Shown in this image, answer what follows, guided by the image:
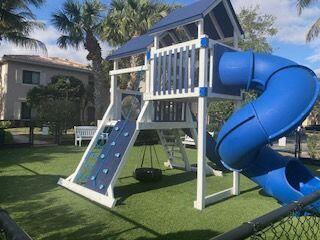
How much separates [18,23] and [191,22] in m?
16.8

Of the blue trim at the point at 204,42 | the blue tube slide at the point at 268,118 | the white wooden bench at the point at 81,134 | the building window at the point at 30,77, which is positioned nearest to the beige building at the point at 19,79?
the building window at the point at 30,77

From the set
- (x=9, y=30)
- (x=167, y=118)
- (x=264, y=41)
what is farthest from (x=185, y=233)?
(x=264, y=41)

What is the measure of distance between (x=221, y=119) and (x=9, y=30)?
14.6 meters

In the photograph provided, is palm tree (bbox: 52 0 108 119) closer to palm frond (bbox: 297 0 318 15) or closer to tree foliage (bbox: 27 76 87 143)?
tree foliage (bbox: 27 76 87 143)

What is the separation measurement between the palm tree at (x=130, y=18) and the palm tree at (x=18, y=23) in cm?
475

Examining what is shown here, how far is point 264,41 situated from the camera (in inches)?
1150

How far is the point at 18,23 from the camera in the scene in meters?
20.9

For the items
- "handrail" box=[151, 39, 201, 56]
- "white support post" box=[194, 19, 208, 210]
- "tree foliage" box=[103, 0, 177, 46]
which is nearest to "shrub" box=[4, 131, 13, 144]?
"handrail" box=[151, 39, 201, 56]

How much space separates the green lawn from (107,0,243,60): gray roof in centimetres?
354

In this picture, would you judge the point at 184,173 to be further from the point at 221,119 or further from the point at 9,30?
the point at 9,30

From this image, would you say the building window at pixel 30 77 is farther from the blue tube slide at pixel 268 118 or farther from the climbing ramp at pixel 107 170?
the blue tube slide at pixel 268 118

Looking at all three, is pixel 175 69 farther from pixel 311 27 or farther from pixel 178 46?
pixel 311 27

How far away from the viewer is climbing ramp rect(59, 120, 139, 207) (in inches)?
279

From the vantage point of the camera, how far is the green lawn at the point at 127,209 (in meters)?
5.30
